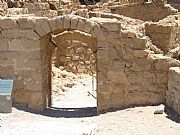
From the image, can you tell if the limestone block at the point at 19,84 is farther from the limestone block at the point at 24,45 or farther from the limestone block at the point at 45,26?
the limestone block at the point at 45,26

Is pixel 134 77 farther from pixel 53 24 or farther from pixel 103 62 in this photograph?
pixel 53 24

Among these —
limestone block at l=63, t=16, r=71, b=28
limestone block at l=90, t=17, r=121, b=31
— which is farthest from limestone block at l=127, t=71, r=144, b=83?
limestone block at l=63, t=16, r=71, b=28

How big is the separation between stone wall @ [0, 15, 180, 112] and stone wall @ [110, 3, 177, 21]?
8.14m

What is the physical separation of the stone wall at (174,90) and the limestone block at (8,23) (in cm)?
410

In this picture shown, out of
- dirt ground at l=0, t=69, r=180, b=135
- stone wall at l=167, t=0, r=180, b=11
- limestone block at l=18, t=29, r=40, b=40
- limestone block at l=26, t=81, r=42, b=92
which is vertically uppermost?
limestone block at l=18, t=29, r=40, b=40

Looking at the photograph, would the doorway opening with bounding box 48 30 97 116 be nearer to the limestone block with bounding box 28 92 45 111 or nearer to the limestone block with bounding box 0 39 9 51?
the limestone block with bounding box 28 92 45 111

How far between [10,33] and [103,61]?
8.20 feet

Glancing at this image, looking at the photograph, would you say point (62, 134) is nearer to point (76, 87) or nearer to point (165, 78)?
point (165, 78)

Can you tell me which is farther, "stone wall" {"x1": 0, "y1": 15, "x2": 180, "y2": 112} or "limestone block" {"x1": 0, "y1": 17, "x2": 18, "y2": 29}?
"limestone block" {"x1": 0, "y1": 17, "x2": 18, "y2": 29}

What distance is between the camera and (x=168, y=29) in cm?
1457

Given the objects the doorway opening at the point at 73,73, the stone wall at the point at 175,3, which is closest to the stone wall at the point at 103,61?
the doorway opening at the point at 73,73

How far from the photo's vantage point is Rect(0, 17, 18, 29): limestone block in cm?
1138

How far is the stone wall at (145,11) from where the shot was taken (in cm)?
1923

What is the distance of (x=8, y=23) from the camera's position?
1143cm
